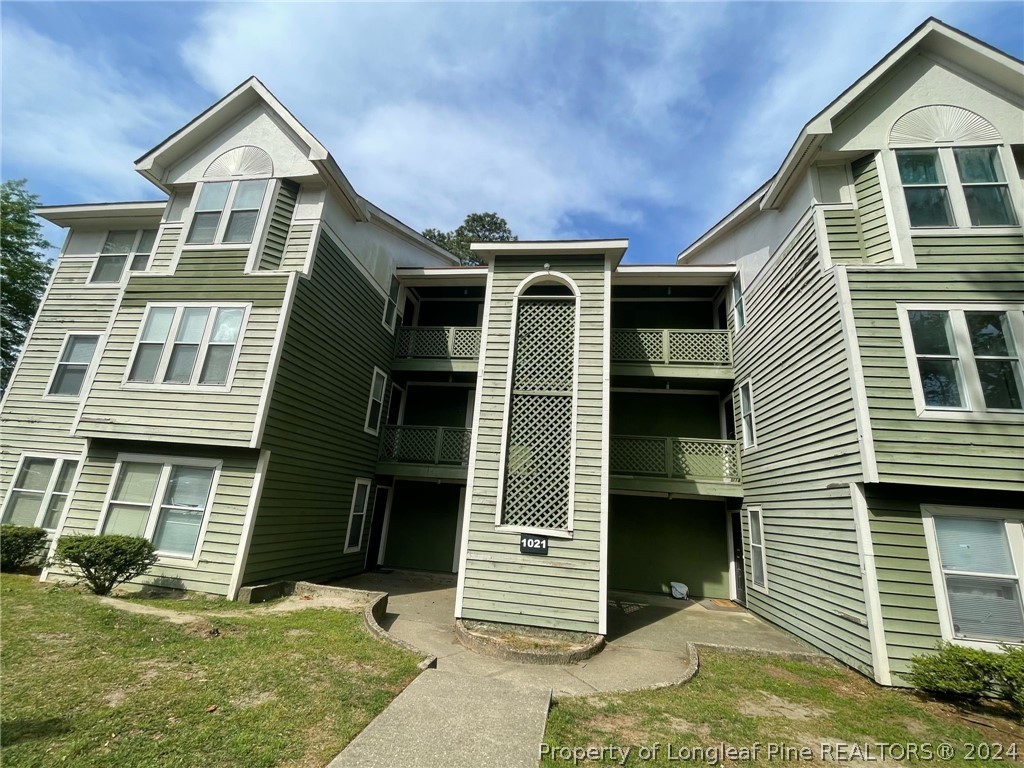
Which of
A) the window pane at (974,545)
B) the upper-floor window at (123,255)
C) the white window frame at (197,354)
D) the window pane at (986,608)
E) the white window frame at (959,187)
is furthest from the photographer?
the upper-floor window at (123,255)

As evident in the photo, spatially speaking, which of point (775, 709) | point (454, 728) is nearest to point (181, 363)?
point (454, 728)

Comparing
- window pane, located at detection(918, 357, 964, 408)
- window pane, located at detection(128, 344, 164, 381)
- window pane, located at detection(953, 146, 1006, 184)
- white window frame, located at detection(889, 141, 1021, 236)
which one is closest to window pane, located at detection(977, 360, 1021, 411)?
window pane, located at detection(918, 357, 964, 408)

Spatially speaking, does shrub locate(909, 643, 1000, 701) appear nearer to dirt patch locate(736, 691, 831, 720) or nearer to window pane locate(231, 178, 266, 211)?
dirt patch locate(736, 691, 831, 720)

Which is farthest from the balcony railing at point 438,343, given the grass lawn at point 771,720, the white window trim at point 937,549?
the white window trim at point 937,549

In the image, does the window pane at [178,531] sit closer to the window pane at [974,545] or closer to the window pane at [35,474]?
the window pane at [35,474]

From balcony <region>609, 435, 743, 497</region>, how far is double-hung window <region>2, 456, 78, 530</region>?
13853 mm

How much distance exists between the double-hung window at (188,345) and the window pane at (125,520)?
2.58 meters

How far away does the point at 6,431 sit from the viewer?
11594 mm

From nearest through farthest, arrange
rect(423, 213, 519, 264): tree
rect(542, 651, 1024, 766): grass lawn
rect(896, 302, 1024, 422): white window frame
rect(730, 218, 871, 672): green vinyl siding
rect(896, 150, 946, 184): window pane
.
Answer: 1. rect(542, 651, 1024, 766): grass lawn
2. rect(896, 302, 1024, 422): white window frame
3. rect(730, 218, 871, 672): green vinyl siding
4. rect(896, 150, 946, 184): window pane
5. rect(423, 213, 519, 264): tree

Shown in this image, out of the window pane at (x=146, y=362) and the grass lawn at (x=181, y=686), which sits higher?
the window pane at (x=146, y=362)

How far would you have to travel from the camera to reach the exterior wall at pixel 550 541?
7773 mm

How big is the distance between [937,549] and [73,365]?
1936cm

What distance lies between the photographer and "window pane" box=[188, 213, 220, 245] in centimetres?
1034

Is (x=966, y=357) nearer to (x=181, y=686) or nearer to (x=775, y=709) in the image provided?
(x=775, y=709)
